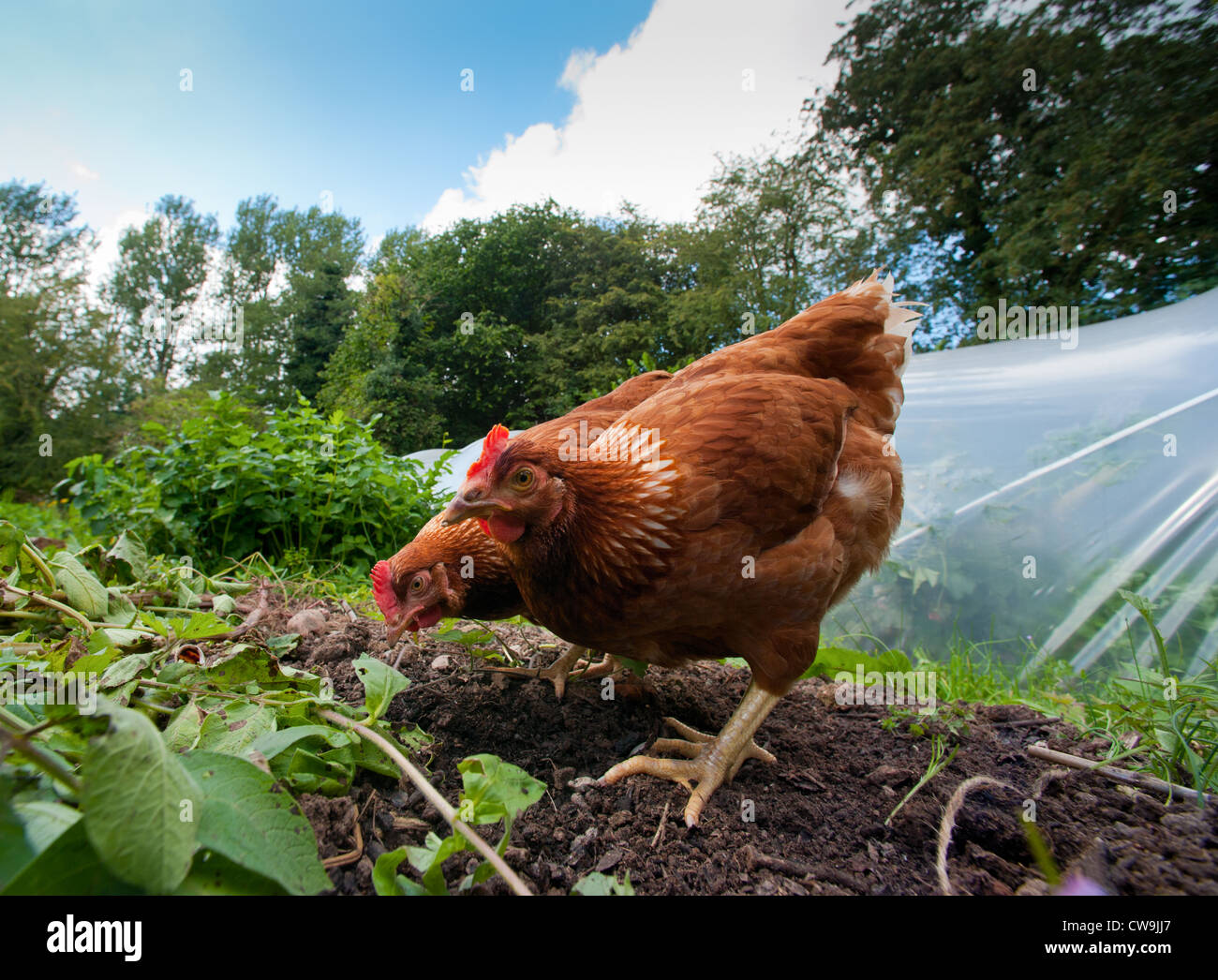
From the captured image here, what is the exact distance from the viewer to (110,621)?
1.44 meters

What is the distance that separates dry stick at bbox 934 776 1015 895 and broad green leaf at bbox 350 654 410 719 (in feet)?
3.49

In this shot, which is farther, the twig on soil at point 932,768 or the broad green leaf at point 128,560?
the broad green leaf at point 128,560

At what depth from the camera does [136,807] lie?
581 millimetres

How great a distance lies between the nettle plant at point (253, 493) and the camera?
4.04 m

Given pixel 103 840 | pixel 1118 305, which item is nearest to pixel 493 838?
pixel 103 840

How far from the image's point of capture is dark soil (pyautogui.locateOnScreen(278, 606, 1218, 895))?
1.00 m

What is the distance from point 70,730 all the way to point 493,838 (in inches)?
26.7

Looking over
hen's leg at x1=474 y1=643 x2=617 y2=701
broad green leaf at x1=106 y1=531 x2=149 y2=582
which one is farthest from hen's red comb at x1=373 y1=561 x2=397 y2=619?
broad green leaf at x1=106 y1=531 x2=149 y2=582

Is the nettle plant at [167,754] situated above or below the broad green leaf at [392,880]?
above

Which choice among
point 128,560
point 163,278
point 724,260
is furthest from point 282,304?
point 128,560

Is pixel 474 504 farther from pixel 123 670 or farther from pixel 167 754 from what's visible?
pixel 167 754

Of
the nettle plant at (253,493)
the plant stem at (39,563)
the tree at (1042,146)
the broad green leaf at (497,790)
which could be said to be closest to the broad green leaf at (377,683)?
the broad green leaf at (497,790)

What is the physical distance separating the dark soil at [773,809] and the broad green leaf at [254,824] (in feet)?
0.54

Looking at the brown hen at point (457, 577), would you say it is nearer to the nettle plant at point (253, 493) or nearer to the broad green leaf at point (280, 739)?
the broad green leaf at point (280, 739)
